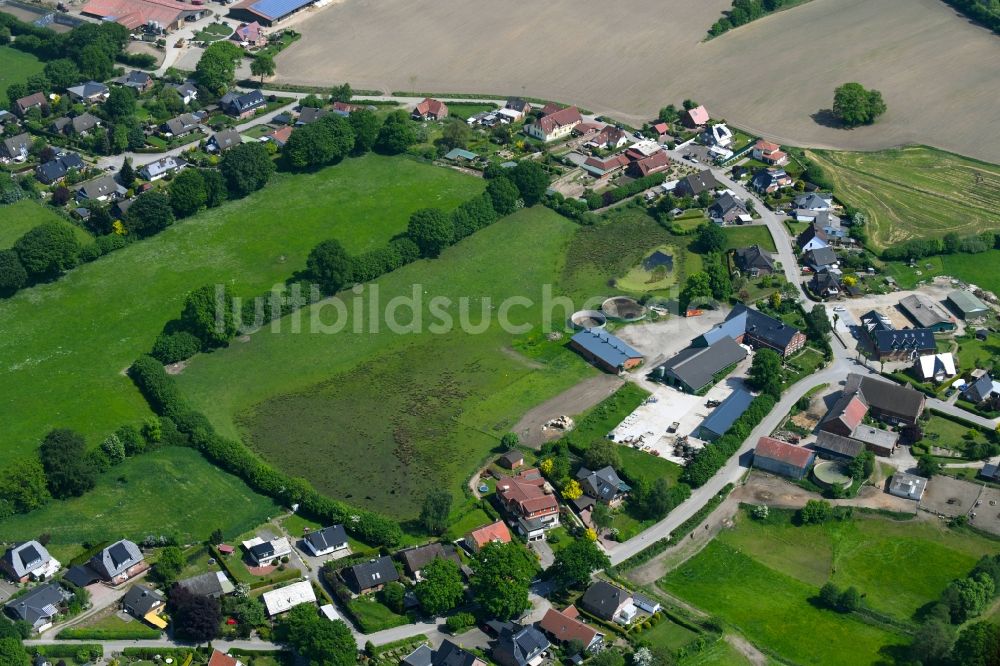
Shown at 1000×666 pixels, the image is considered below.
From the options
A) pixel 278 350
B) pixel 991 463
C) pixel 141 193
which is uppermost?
pixel 141 193

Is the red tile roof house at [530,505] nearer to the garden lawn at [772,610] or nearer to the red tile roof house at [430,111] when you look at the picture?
the garden lawn at [772,610]

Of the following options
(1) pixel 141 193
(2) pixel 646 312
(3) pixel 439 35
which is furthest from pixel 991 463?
(3) pixel 439 35

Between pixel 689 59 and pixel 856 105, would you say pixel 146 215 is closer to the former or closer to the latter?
pixel 689 59

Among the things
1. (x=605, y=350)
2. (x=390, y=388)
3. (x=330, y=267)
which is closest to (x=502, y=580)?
(x=390, y=388)

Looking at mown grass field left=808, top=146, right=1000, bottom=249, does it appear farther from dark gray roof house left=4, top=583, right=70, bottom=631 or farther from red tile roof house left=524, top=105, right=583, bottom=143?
dark gray roof house left=4, top=583, right=70, bottom=631

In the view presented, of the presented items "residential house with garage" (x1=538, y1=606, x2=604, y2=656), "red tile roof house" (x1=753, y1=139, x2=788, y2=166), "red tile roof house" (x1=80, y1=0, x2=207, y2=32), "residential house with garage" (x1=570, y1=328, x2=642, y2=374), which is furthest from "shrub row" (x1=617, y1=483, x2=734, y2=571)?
"red tile roof house" (x1=80, y1=0, x2=207, y2=32)

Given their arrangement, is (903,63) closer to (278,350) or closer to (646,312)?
(646,312)
